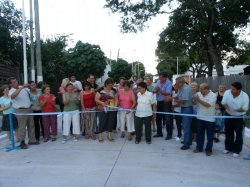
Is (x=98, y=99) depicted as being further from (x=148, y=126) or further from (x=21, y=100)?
(x=21, y=100)

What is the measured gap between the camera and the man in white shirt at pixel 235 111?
6797mm

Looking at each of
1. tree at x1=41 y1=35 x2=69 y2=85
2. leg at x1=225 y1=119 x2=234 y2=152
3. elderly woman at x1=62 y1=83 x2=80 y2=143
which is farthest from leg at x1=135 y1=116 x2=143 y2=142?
tree at x1=41 y1=35 x2=69 y2=85

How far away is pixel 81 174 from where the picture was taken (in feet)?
18.8

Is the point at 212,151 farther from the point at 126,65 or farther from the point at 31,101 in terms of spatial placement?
the point at 126,65

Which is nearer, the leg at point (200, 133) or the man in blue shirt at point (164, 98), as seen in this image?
the leg at point (200, 133)

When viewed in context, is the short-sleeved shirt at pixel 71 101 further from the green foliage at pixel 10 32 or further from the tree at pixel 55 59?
the tree at pixel 55 59

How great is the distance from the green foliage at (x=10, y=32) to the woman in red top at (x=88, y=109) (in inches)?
401

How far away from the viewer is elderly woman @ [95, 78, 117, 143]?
8.65m

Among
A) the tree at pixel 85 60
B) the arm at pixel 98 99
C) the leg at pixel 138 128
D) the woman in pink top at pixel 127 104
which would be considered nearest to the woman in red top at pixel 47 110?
the arm at pixel 98 99

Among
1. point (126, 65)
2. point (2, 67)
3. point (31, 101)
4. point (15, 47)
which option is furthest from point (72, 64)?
point (126, 65)

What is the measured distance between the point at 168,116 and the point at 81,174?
3687 millimetres

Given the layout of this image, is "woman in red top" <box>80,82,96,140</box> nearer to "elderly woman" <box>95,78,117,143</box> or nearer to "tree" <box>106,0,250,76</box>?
"elderly woman" <box>95,78,117,143</box>

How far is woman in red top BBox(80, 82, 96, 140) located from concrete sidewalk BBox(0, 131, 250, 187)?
0.73m

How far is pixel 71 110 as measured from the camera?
8914mm
